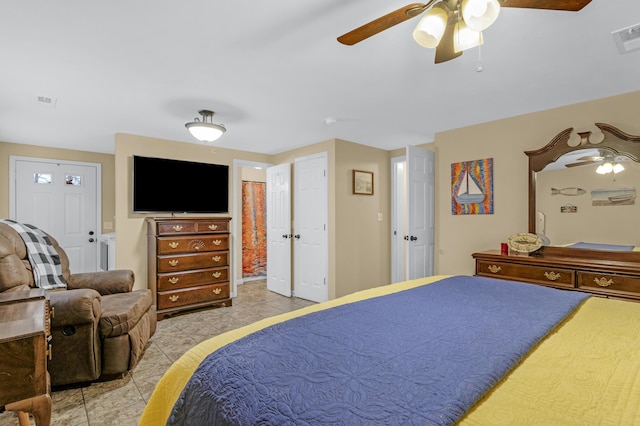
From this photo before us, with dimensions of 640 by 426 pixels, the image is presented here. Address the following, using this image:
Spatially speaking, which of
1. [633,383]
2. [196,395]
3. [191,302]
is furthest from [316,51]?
[191,302]

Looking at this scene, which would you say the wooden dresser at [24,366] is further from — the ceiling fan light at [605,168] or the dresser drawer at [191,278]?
the ceiling fan light at [605,168]

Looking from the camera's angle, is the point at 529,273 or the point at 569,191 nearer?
the point at 529,273

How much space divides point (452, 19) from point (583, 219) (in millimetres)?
2552

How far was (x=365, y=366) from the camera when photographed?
93cm

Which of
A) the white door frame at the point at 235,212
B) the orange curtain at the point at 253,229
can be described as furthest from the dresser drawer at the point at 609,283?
the orange curtain at the point at 253,229

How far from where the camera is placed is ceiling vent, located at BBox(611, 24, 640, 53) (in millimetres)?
1869

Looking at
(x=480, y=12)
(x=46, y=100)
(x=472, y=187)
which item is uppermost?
(x=46, y=100)

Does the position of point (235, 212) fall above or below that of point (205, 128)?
below

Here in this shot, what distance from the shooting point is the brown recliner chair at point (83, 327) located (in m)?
2.19

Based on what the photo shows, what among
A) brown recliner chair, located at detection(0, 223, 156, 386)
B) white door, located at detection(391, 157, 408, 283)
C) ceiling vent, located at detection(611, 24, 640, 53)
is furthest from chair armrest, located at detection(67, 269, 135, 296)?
ceiling vent, located at detection(611, 24, 640, 53)

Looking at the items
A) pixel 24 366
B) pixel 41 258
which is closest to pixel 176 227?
pixel 41 258

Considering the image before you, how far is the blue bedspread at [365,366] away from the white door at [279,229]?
3.68 meters

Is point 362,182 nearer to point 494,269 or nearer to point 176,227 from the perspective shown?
point 494,269

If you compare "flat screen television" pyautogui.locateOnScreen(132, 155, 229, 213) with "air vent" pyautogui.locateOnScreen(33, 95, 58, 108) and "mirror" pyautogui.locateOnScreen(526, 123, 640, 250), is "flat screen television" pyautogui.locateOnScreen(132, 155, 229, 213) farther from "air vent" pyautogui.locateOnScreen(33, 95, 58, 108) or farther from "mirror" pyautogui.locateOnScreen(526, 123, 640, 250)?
"mirror" pyautogui.locateOnScreen(526, 123, 640, 250)
